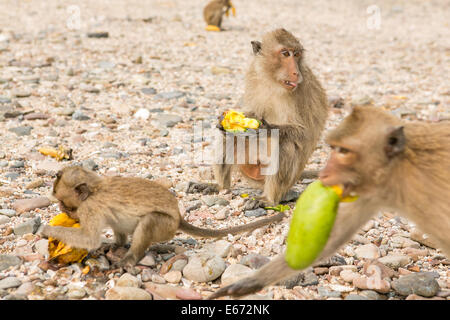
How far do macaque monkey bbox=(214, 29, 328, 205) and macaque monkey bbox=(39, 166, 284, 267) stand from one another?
3.89ft

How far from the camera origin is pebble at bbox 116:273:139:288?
2.75 metres

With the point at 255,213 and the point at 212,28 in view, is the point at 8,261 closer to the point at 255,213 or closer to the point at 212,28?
the point at 255,213

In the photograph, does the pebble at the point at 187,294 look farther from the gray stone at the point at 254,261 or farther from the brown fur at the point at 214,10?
the brown fur at the point at 214,10

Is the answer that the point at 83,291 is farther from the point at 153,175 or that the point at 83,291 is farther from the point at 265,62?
the point at 265,62

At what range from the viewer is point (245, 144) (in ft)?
13.9

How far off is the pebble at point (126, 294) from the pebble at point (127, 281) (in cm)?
8

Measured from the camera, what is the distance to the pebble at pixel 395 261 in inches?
124

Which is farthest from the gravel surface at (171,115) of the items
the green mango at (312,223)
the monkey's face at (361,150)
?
the monkey's face at (361,150)

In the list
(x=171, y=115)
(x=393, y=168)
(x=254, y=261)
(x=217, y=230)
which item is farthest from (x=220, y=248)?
(x=171, y=115)

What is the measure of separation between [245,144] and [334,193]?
1.97 metres

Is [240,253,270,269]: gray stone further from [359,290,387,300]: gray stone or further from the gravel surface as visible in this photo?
[359,290,387,300]: gray stone

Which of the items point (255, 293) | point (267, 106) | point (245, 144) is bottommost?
point (255, 293)

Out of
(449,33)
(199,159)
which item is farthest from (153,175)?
(449,33)

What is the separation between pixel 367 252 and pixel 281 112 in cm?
136
